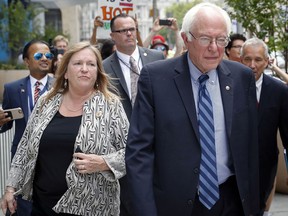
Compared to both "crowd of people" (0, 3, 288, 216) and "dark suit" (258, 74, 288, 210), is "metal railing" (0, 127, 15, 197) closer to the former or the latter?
"crowd of people" (0, 3, 288, 216)

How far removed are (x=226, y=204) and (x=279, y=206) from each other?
480cm

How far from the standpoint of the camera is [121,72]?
662 centimetres

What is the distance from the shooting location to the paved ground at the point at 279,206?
26.9 feet

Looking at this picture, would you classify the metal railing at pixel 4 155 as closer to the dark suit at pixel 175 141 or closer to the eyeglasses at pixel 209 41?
the dark suit at pixel 175 141

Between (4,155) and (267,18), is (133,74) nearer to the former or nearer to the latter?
(4,155)

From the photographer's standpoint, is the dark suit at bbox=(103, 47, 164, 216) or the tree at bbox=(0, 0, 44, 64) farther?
the tree at bbox=(0, 0, 44, 64)

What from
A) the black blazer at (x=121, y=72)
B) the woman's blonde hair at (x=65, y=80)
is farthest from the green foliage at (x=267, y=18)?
the woman's blonde hair at (x=65, y=80)

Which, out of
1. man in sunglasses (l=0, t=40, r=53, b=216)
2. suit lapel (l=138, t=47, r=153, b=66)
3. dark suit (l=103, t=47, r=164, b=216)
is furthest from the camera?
suit lapel (l=138, t=47, r=153, b=66)

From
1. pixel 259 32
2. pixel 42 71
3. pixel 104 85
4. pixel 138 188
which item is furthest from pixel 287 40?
pixel 138 188

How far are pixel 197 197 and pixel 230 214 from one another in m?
0.27

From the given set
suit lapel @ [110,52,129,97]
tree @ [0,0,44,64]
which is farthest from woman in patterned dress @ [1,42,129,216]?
tree @ [0,0,44,64]

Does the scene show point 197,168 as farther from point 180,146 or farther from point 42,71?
point 42,71

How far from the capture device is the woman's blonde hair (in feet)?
16.2

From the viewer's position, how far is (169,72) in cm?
397
